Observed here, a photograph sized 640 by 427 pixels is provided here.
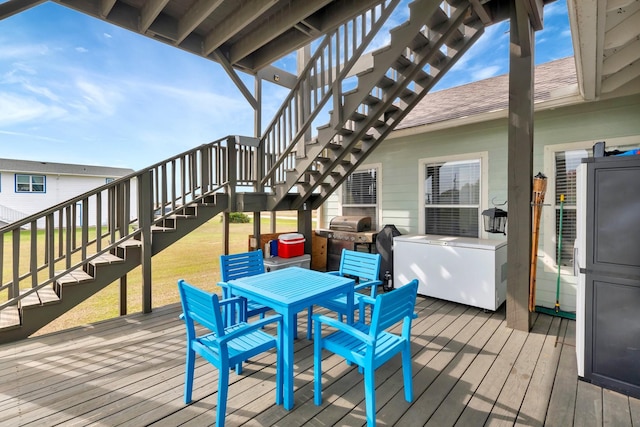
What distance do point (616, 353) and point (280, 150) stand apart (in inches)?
167

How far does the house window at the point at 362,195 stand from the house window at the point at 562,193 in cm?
264

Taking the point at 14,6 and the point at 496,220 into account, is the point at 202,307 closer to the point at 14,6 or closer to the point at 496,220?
the point at 14,6

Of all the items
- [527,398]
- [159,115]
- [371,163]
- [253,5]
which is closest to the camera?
[527,398]

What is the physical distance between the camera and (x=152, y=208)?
3781 millimetres

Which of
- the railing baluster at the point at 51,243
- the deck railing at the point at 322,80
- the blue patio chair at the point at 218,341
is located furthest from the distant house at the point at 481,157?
the railing baluster at the point at 51,243

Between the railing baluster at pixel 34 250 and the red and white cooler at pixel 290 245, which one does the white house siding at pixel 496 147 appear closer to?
the red and white cooler at pixel 290 245

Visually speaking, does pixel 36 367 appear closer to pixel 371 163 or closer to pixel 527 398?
pixel 527 398

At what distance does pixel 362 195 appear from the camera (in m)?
5.88

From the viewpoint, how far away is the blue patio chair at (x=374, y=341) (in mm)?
1732

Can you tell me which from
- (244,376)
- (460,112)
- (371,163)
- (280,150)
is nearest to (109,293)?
(280,150)

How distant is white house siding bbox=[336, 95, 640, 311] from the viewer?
11.4 feet

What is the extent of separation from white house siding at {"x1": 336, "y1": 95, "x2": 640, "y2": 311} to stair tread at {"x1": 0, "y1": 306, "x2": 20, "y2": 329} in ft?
16.8

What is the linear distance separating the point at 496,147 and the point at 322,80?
8.84 feet

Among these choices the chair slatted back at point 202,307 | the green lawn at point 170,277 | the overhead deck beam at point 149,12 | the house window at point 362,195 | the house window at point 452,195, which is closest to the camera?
the chair slatted back at point 202,307
